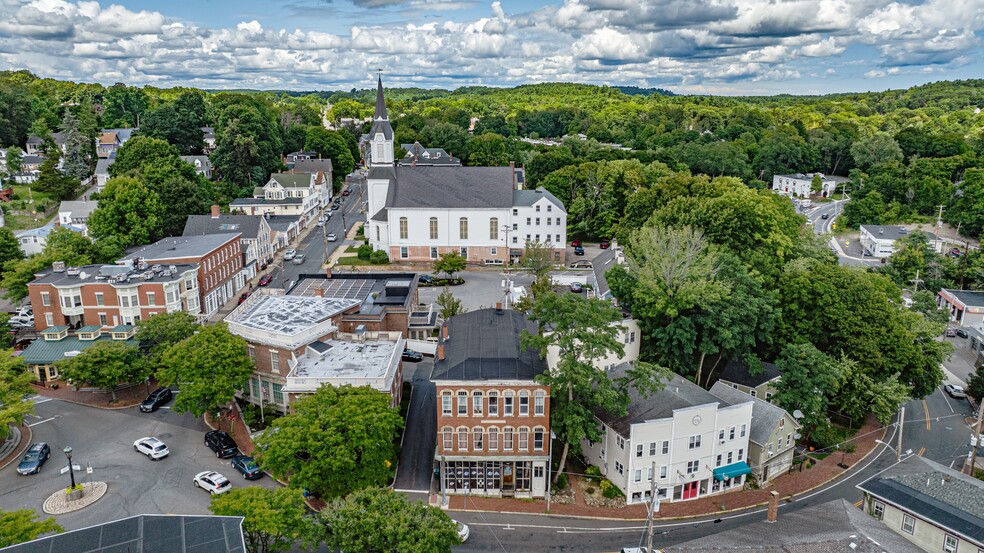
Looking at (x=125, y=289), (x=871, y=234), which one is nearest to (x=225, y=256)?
(x=125, y=289)

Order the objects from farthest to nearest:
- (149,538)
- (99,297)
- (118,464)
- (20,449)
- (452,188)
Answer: (452,188) → (99,297) → (20,449) → (118,464) → (149,538)

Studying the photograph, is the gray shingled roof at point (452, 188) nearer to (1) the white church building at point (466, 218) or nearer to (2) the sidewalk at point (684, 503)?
(1) the white church building at point (466, 218)

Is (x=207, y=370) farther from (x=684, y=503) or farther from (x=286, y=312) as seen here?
(x=684, y=503)

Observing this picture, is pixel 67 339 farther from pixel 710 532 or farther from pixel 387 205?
pixel 710 532

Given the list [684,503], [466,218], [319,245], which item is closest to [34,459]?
[684,503]

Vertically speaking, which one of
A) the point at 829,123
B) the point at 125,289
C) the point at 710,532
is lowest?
the point at 710,532

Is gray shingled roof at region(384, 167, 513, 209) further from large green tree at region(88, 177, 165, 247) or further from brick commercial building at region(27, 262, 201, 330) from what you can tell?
brick commercial building at region(27, 262, 201, 330)
